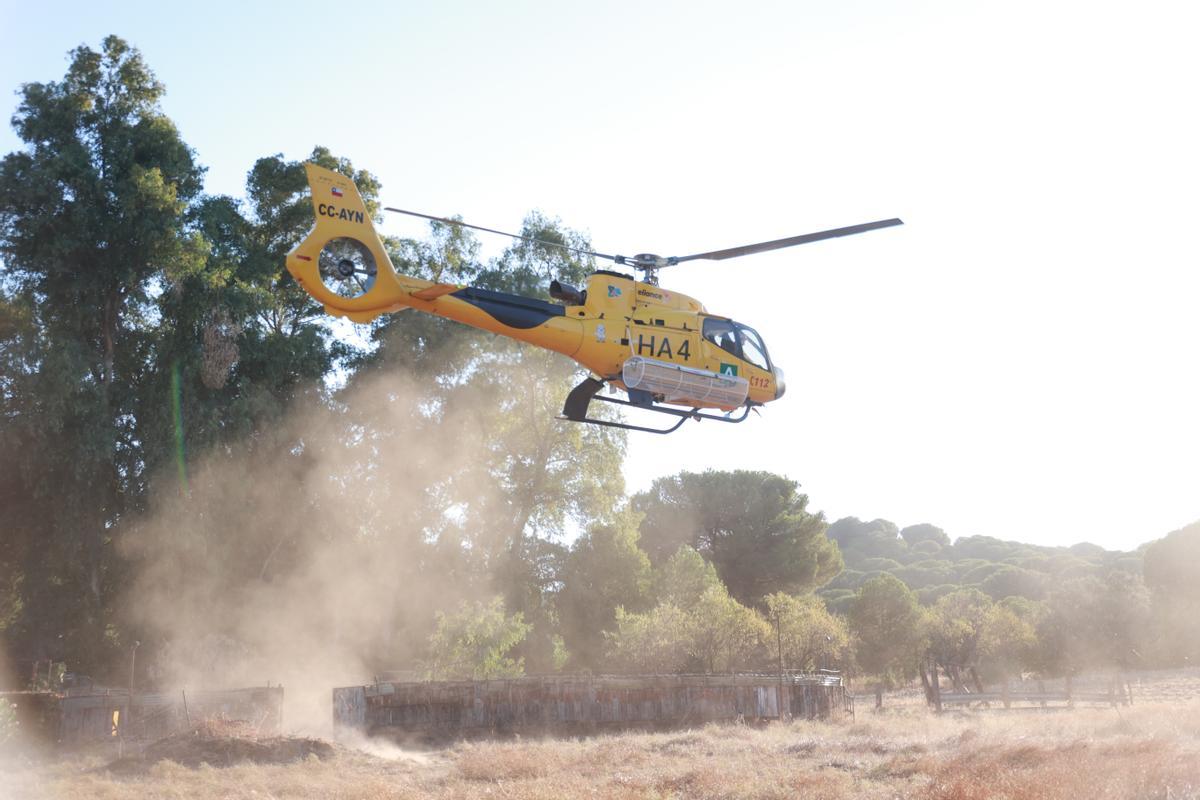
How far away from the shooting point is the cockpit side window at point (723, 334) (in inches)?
629

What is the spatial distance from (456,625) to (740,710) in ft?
35.6

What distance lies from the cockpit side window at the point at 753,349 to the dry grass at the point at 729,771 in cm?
725

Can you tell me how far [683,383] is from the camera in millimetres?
14961

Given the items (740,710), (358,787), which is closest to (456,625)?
(740,710)

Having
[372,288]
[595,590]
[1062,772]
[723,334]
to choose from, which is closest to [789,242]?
[723,334]

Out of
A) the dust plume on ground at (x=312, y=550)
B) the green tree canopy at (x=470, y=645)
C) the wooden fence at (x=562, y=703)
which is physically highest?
the dust plume on ground at (x=312, y=550)

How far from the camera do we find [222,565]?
31.1 m

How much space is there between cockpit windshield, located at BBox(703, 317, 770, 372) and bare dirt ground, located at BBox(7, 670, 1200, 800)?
288 inches

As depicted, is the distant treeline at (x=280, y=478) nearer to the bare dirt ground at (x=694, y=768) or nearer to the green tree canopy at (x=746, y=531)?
the green tree canopy at (x=746, y=531)

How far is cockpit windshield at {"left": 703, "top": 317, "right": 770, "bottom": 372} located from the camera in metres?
16.0

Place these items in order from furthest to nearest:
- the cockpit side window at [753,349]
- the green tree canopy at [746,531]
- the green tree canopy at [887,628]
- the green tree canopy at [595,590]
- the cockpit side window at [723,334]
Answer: the green tree canopy at [746,531] < the green tree canopy at [887,628] < the green tree canopy at [595,590] < the cockpit side window at [753,349] < the cockpit side window at [723,334]

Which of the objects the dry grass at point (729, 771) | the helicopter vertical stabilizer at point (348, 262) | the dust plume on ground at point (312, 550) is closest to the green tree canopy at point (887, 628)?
the dust plume on ground at point (312, 550)

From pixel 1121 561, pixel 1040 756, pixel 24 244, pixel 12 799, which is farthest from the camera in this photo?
pixel 1121 561

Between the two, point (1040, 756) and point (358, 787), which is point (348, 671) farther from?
point (1040, 756)
